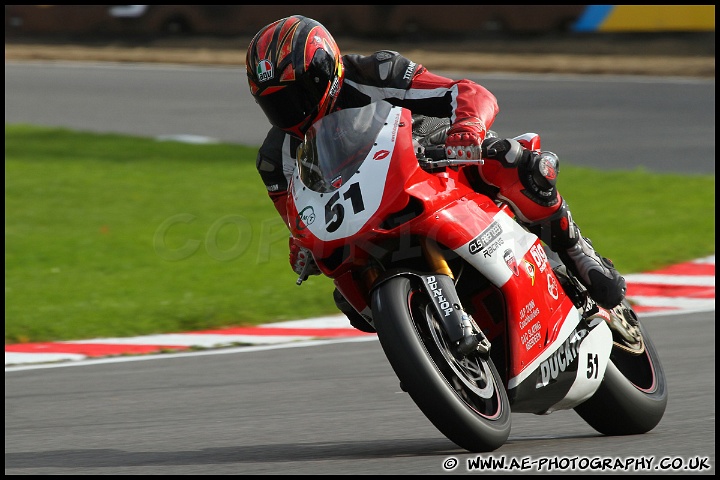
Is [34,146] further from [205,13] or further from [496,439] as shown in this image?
[496,439]

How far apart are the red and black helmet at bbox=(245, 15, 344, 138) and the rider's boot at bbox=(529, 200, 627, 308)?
1.01 m

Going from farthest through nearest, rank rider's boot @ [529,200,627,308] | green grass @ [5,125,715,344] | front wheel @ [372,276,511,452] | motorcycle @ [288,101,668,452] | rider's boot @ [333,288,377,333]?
green grass @ [5,125,715,344]
rider's boot @ [529,200,627,308]
rider's boot @ [333,288,377,333]
motorcycle @ [288,101,668,452]
front wheel @ [372,276,511,452]

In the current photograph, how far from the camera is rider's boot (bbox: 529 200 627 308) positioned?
4.78 meters

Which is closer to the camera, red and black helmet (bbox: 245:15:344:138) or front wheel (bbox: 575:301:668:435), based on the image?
red and black helmet (bbox: 245:15:344:138)

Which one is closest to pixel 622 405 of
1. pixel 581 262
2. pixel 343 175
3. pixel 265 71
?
pixel 581 262

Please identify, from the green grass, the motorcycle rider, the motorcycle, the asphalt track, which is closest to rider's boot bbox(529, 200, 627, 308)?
the motorcycle rider

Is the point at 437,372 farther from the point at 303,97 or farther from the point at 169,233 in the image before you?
the point at 169,233

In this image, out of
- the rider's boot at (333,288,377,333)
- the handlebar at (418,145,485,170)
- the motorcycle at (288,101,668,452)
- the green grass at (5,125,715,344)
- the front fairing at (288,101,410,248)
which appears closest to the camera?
the motorcycle at (288,101,668,452)

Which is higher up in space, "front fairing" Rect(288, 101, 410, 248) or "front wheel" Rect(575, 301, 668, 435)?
"front fairing" Rect(288, 101, 410, 248)

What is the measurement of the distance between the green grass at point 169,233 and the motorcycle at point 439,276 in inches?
38.8

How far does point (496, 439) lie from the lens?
13.1 feet

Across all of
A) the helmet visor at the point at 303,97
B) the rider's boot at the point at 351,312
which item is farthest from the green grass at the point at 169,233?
the helmet visor at the point at 303,97

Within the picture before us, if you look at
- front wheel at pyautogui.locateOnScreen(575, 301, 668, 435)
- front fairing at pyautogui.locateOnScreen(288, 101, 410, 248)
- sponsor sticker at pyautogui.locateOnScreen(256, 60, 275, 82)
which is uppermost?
sponsor sticker at pyautogui.locateOnScreen(256, 60, 275, 82)

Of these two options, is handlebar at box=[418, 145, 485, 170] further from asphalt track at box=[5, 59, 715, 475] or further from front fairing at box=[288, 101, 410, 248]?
asphalt track at box=[5, 59, 715, 475]
